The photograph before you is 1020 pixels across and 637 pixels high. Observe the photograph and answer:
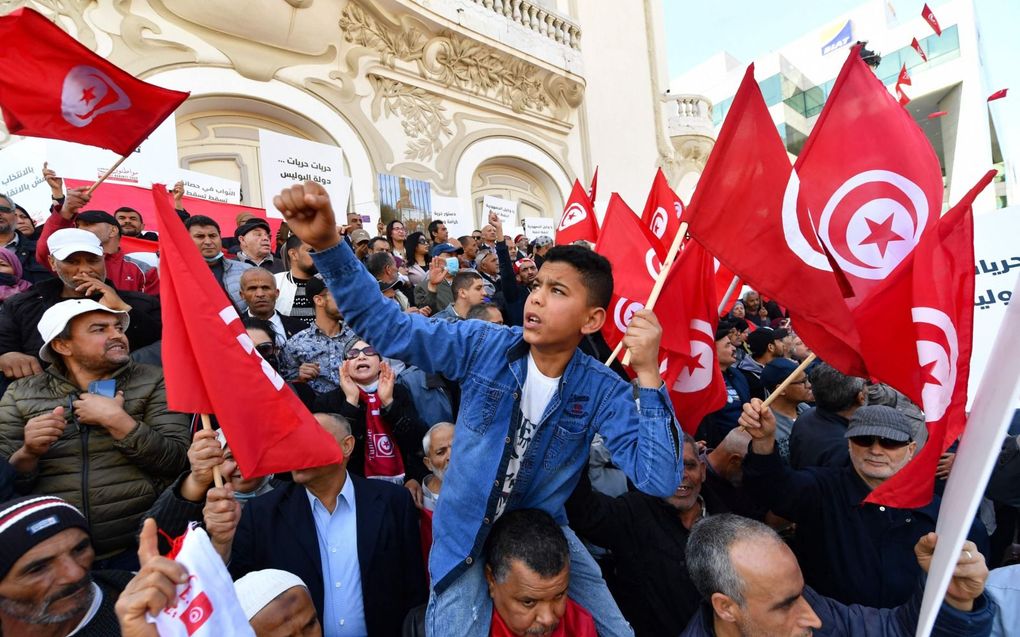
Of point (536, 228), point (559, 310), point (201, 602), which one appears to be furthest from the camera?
point (536, 228)

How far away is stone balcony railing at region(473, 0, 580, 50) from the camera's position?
11742 mm

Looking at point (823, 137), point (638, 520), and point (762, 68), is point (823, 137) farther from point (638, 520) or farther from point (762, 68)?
point (762, 68)

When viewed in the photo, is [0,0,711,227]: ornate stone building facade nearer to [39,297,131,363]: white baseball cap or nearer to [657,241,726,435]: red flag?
[39,297,131,363]: white baseball cap

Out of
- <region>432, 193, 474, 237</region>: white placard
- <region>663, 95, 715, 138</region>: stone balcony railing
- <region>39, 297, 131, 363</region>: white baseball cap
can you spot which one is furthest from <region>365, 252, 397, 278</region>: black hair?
<region>663, 95, 715, 138</region>: stone balcony railing

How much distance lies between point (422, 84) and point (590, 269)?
30.6ft

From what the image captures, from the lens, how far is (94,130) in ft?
11.0

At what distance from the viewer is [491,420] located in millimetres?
1949

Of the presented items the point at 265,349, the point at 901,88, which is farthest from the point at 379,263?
the point at 901,88

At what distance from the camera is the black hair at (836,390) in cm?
316

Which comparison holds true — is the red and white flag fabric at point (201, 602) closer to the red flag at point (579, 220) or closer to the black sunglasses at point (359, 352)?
the black sunglasses at point (359, 352)

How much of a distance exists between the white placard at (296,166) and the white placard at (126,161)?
110 centimetres

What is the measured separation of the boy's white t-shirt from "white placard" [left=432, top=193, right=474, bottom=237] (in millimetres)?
8298

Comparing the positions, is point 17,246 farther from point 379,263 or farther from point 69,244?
point 379,263

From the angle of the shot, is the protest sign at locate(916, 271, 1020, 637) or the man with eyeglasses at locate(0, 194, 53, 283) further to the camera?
the man with eyeglasses at locate(0, 194, 53, 283)
